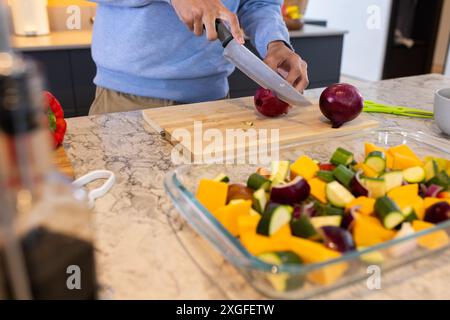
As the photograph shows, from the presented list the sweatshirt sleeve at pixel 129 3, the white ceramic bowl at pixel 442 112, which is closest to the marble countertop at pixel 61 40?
the sweatshirt sleeve at pixel 129 3

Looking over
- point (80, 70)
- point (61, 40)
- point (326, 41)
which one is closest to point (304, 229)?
point (80, 70)

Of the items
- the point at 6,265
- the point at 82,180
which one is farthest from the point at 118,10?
the point at 6,265

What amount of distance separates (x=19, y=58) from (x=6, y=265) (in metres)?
0.18

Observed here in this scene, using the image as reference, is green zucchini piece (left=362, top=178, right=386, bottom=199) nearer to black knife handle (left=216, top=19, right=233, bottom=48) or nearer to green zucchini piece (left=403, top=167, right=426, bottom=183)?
green zucchini piece (left=403, top=167, right=426, bottom=183)

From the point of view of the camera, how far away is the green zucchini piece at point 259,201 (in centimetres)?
68

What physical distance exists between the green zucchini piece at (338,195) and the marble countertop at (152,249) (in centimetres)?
13

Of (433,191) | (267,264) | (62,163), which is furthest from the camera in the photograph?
(62,163)

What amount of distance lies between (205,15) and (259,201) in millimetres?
591

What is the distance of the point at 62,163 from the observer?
0.92m

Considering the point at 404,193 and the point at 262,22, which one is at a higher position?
the point at 262,22

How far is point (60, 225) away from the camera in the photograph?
426 millimetres

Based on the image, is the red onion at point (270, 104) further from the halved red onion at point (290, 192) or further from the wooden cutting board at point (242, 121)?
the halved red onion at point (290, 192)

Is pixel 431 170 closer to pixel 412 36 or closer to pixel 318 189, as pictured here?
pixel 318 189

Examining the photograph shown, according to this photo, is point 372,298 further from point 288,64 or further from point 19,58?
point 288,64
